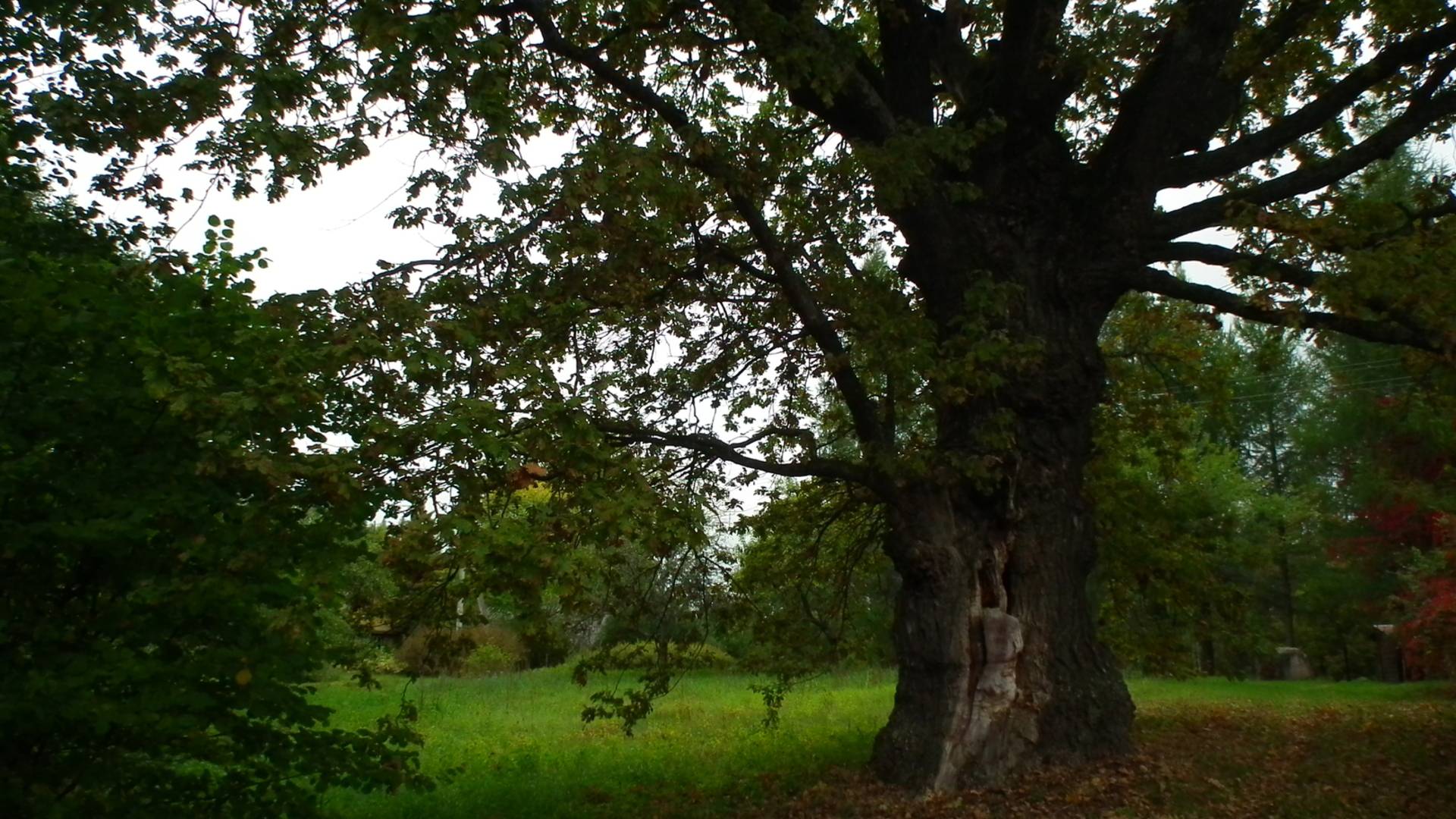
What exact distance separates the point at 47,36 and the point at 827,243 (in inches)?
259

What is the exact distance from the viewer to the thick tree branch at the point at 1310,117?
9.46 metres

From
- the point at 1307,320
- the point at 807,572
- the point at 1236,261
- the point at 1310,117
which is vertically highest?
the point at 1310,117

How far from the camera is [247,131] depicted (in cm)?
697

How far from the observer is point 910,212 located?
1030 centimetres

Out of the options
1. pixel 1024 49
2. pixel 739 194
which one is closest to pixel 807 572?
pixel 739 194

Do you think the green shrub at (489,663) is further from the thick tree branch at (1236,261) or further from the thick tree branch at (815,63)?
the thick tree branch at (1236,261)

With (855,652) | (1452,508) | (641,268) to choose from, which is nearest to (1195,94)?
(641,268)

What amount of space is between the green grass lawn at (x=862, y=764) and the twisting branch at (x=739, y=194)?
3.23 m

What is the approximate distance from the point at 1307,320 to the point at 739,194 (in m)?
4.46

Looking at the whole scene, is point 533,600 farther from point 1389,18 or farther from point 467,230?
point 1389,18

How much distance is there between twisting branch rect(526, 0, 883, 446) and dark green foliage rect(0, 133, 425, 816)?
3689 mm

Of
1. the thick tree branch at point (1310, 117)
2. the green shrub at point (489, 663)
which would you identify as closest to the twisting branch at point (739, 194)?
the thick tree branch at point (1310, 117)

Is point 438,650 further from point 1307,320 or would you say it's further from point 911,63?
point 1307,320

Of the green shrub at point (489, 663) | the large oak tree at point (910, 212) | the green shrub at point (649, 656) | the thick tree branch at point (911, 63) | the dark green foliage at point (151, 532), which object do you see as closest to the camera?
the dark green foliage at point (151, 532)
